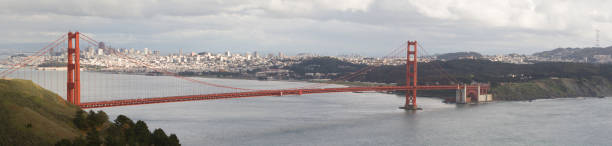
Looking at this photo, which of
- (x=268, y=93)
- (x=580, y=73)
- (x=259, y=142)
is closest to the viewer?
(x=259, y=142)

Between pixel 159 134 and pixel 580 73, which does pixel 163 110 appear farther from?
pixel 580 73

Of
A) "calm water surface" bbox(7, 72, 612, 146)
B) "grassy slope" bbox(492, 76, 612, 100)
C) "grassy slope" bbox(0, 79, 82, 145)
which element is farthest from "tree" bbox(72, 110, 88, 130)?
"grassy slope" bbox(492, 76, 612, 100)

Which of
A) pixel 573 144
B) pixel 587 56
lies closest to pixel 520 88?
pixel 573 144

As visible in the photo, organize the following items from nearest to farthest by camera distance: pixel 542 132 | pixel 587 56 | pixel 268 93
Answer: pixel 542 132, pixel 268 93, pixel 587 56

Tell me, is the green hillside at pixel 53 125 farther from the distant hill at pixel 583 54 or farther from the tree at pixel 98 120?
the distant hill at pixel 583 54

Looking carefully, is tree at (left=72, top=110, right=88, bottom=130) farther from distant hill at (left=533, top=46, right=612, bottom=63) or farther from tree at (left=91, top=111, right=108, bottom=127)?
distant hill at (left=533, top=46, right=612, bottom=63)

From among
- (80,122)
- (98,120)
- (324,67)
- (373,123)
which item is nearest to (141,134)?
(98,120)
